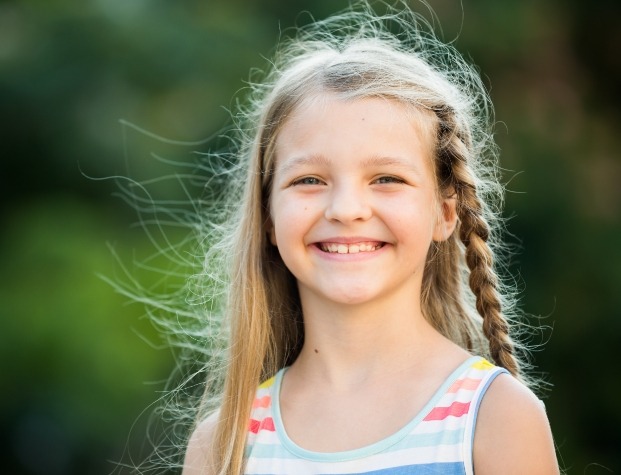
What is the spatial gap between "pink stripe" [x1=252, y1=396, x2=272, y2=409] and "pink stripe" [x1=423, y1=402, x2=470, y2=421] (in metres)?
0.46

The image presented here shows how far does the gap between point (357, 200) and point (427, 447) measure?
568mm

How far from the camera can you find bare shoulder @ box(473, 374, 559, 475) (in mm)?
2182

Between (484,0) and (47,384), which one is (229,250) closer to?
(47,384)

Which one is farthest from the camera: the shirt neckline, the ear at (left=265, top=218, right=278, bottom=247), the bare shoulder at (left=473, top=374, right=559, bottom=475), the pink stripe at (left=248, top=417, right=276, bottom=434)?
the ear at (left=265, top=218, right=278, bottom=247)

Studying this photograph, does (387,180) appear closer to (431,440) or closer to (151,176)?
(431,440)

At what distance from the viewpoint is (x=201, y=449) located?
8.59 feet

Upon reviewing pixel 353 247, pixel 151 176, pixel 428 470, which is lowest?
pixel 428 470

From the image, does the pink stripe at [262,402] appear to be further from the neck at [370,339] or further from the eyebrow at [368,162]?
the eyebrow at [368,162]

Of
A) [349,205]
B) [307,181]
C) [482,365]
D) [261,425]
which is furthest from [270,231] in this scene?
[482,365]

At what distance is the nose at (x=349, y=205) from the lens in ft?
7.79

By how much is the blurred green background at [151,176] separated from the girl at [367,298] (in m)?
2.75

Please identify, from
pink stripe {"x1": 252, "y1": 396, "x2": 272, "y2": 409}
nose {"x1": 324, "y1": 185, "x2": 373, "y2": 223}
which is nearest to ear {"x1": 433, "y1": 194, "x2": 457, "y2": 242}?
nose {"x1": 324, "y1": 185, "x2": 373, "y2": 223}

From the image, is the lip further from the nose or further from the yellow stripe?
the yellow stripe

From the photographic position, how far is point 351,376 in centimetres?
248
